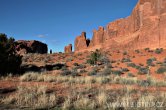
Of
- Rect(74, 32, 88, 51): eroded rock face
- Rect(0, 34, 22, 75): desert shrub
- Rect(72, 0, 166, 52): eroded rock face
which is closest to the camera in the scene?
Rect(0, 34, 22, 75): desert shrub

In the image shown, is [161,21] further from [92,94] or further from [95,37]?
[92,94]

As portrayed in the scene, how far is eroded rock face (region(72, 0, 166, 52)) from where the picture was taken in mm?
47000

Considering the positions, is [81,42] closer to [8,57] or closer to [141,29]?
[141,29]

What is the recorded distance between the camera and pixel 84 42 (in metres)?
87.3

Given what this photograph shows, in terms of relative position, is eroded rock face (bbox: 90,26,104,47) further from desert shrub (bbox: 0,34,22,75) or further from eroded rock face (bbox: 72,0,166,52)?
desert shrub (bbox: 0,34,22,75)

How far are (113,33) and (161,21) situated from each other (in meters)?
20.0

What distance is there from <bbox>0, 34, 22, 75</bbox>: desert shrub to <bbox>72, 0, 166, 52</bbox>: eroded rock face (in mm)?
35889

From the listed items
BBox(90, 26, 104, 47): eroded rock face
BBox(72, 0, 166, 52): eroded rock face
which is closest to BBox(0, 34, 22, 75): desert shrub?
BBox(72, 0, 166, 52): eroded rock face

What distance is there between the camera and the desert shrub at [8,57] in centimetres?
1653

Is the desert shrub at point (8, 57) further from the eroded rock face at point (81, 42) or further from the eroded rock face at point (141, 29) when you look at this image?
the eroded rock face at point (81, 42)

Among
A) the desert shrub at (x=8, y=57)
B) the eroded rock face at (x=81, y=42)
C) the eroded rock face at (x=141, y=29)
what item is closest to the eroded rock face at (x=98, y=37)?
the eroded rock face at (x=141, y=29)

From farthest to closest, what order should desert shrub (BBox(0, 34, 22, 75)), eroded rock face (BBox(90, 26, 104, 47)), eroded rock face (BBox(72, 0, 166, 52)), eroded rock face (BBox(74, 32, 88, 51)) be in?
eroded rock face (BBox(74, 32, 88, 51)), eroded rock face (BBox(90, 26, 104, 47)), eroded rock face (BBox(72, 0, 166, 52)), desert shrub (BBox(0, 34, 22, 75))

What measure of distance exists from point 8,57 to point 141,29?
4126 centimetres

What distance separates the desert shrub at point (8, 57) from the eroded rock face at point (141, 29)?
118 feet
